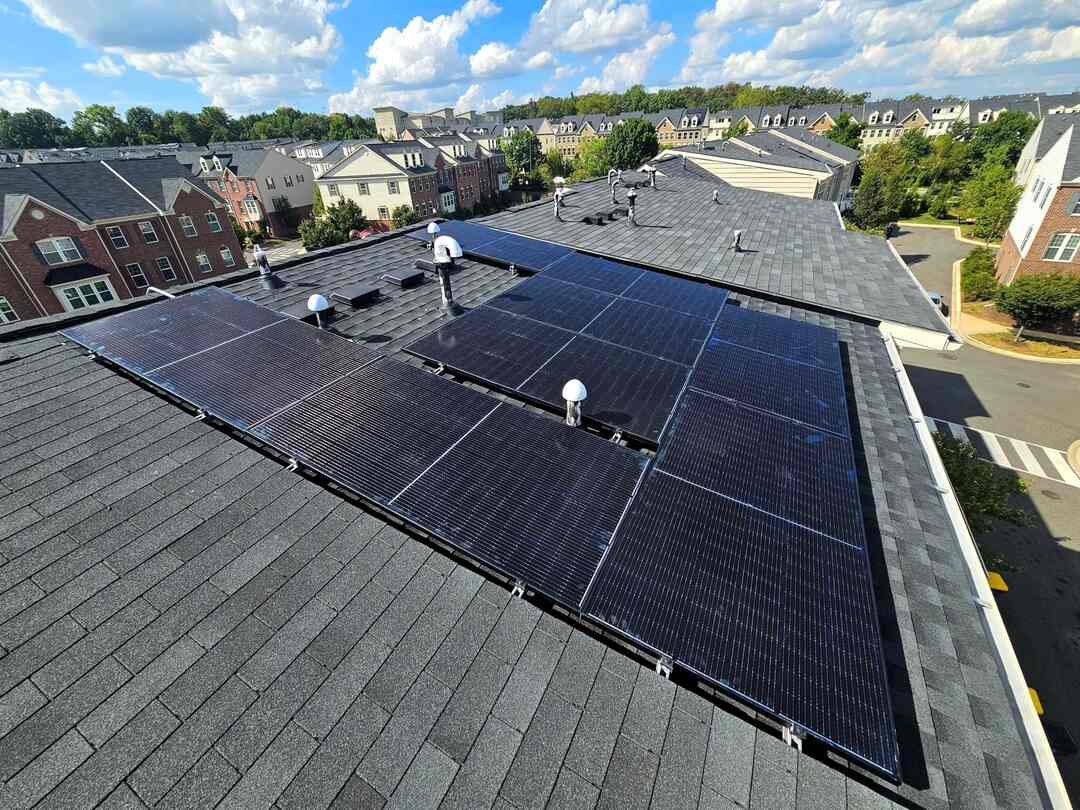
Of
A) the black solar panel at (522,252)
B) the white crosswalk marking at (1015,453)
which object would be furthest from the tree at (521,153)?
the white crosswalk marking at (1015,453)

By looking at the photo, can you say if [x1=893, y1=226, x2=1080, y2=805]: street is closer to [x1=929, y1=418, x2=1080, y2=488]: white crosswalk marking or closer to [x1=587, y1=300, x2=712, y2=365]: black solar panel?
[x1=929, y1=418, x2=1080, y2=488]: white crosswalk marking

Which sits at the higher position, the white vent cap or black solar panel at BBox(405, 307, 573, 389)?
the white vent cap

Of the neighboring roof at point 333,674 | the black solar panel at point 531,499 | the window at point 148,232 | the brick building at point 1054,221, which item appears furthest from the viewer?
the window at point 148,232

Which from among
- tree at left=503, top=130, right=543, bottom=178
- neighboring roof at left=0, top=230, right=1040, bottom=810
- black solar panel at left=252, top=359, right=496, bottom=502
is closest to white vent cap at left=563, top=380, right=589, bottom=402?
black solar panel at left=252, top=359, right=496, bottom=502

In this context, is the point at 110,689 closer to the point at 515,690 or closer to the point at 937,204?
the point at 515,690

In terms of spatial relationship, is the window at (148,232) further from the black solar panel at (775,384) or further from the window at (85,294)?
the black solar panel at (775,384)

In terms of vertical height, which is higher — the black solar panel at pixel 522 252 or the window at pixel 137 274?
the black solar panel at pixel 522 252
